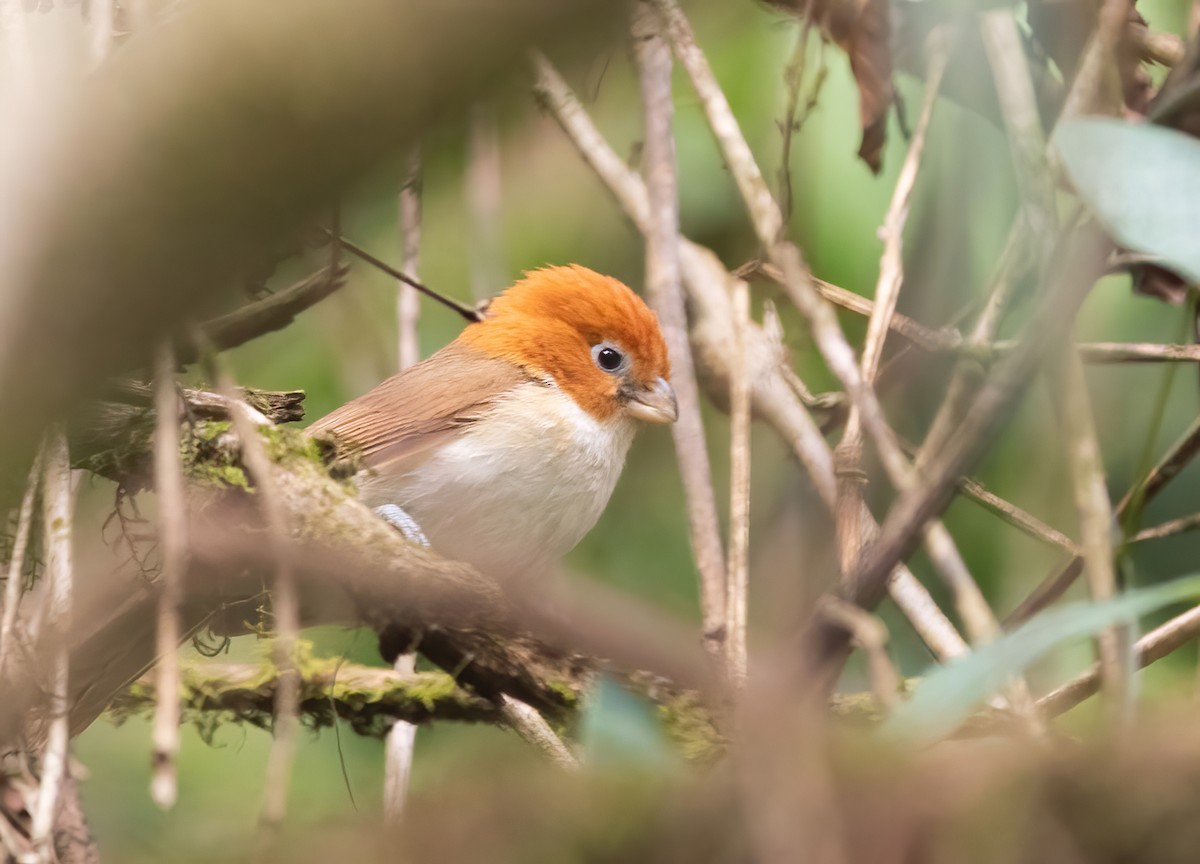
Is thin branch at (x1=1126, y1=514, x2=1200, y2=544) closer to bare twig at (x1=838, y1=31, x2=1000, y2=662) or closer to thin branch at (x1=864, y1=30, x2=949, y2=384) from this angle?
bare twig at (x1=838, y1=31, x2=1000, y2=662)

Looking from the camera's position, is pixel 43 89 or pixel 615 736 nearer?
pixel 43 89

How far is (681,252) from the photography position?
421 cm

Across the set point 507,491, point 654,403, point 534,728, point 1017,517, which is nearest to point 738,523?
point 534,728

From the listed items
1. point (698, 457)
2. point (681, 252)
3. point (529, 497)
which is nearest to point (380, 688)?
point (529, 497)

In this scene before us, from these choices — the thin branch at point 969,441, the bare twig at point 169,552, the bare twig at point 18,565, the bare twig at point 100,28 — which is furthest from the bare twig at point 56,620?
the thin branch at point 969,441

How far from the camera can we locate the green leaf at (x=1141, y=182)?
1.90 meters

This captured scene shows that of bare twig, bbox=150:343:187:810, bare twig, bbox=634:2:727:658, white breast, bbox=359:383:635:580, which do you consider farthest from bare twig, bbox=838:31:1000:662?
white breast, bbox=359:383:635:580

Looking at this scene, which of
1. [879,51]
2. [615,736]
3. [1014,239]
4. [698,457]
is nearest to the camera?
[615,736]

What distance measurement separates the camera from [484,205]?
4078 mm

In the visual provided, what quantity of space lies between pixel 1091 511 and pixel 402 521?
6.56 ft

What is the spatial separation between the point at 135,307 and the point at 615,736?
2.59 ft

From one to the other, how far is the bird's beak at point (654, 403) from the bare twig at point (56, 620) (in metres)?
2.00

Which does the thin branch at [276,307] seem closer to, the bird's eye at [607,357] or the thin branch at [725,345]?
the thin branch at [725,345]

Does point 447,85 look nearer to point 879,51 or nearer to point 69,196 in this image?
point 69,196
